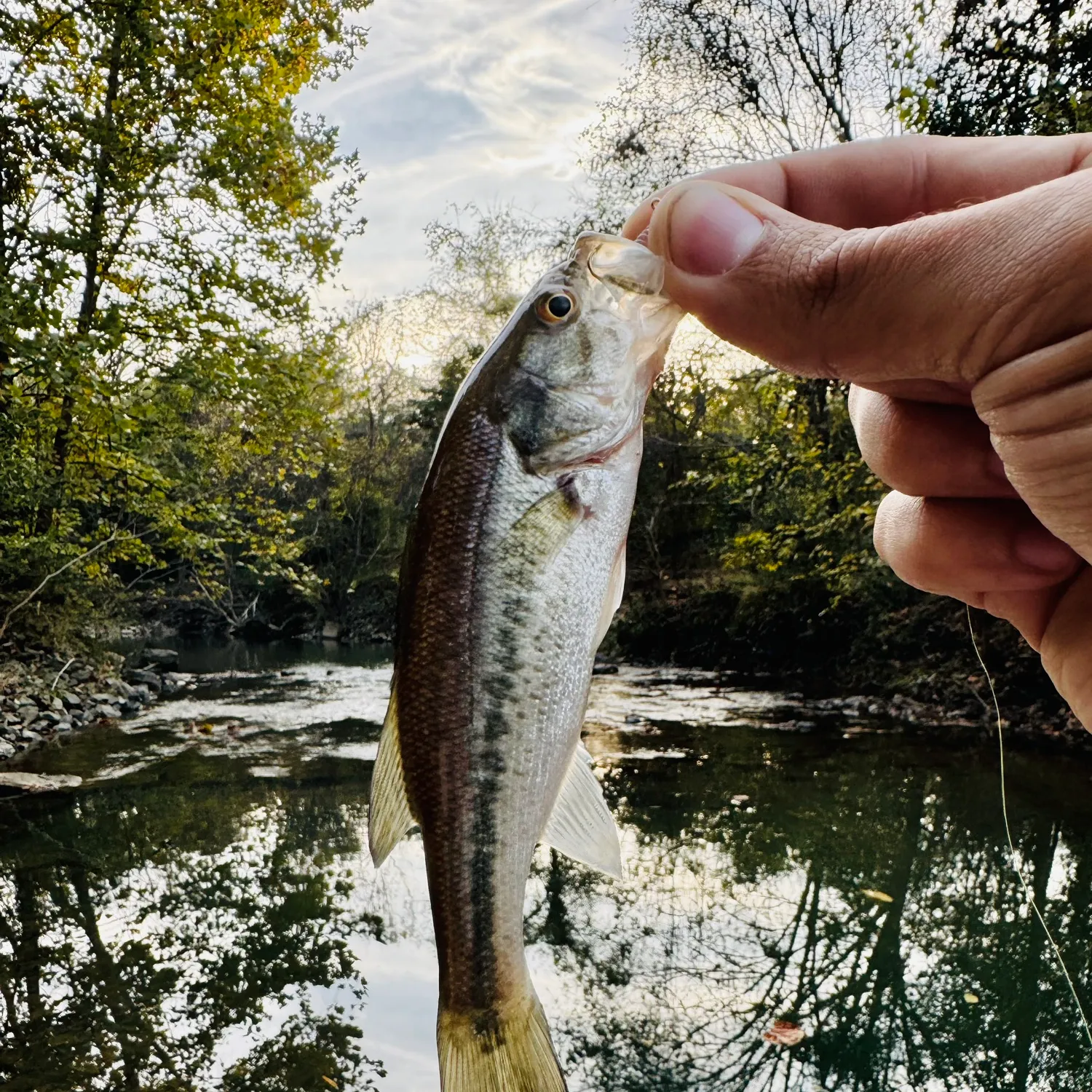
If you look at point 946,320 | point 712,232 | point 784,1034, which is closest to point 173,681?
point 784,1034

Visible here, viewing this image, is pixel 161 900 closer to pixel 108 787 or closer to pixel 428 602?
pixel 108 787

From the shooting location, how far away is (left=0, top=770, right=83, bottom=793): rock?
960cm

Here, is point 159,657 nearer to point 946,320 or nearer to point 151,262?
point 151,262

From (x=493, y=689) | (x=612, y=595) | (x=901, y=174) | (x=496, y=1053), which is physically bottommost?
(x=496, y=1053)

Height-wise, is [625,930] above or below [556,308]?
below

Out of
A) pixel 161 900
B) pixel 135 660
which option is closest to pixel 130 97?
pixel 135 660

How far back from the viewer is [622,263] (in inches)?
72.9

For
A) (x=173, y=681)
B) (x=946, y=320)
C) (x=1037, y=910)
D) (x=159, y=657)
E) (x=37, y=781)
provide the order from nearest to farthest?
(x=946, y=320) < (x=1037, y=910) < (x=37, y=781) < (x=173, y=681) < (x=159, y=657)

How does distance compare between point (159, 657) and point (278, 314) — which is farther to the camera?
point (159, 657)

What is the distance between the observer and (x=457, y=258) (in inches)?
1148

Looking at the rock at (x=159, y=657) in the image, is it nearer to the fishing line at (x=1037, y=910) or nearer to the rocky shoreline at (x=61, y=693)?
the rocky shoreline at (x=61, y=693)

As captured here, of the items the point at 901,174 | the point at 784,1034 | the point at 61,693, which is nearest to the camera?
the point at 901,174

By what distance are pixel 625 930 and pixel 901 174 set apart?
5400 millimetres

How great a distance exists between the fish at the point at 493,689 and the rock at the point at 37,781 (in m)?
9.72
